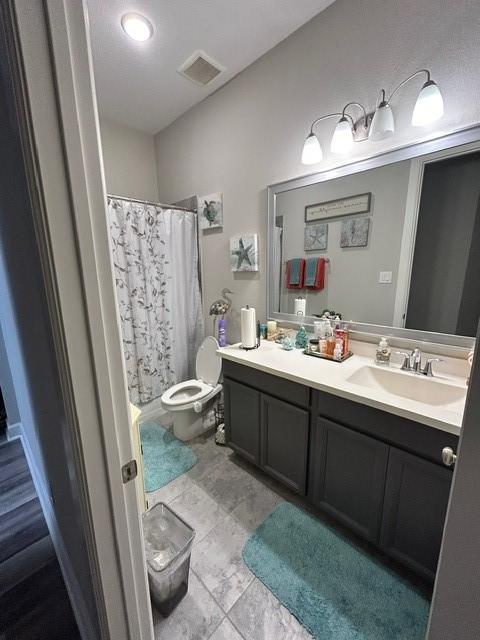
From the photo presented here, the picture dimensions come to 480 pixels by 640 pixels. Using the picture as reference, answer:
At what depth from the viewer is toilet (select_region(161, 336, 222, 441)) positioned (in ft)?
6.50

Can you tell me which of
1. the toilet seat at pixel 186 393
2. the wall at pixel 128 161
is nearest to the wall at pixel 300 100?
the wall at pixel 128 161

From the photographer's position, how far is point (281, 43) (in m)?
1.62

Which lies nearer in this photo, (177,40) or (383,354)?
(383,354)

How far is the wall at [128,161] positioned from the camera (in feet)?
7.72

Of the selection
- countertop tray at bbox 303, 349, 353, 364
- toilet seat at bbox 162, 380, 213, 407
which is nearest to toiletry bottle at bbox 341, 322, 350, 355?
countertop tray at bbox 303, 349, 353, 364

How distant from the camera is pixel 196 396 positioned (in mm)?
2041

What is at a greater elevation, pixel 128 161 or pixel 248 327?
pixel 128 161

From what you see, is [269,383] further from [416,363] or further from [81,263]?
[81,263]

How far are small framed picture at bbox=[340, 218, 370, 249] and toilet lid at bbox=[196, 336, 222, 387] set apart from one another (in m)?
1.26

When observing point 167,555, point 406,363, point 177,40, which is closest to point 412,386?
point 406,363

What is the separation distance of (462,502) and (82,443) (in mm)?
757

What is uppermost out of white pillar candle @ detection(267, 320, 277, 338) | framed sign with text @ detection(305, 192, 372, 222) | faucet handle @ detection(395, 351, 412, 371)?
framed sign with text @ detection(305, 192, 372, 222)

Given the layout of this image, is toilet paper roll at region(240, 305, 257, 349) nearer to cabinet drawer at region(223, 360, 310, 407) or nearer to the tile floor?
cabinet drawer at region(223, 360, 310, 407)

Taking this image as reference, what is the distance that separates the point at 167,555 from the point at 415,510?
3.37 ft
